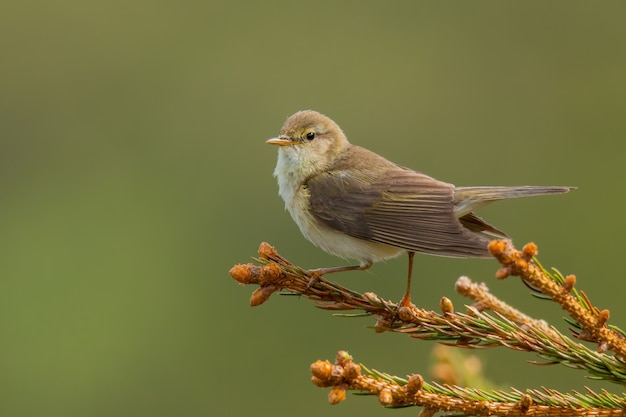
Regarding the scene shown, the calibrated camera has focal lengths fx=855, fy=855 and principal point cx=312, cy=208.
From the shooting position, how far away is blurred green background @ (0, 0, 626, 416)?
7.45 metres

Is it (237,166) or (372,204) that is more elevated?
(237,166)

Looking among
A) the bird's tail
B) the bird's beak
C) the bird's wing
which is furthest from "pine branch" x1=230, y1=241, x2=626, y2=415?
the bird's beak

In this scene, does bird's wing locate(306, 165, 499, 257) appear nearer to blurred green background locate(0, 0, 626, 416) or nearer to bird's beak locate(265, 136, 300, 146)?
bird's beak locate(265, 136, 300, 146)

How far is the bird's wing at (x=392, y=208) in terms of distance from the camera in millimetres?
3693

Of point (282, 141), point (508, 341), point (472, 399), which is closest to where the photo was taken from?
point (472, 399)

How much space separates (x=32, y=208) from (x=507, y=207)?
5.66m

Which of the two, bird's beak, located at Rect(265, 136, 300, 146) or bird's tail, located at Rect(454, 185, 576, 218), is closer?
bird's tail, located at Rect(454, 185, 576, 218)

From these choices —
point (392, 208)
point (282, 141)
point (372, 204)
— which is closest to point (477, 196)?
point (392, 208)

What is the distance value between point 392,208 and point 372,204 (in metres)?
0.12

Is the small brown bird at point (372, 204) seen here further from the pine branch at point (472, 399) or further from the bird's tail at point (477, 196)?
the pine branch at point (472, 399)

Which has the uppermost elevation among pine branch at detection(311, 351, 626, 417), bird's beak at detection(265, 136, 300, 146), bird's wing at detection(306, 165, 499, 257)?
bird's beak at detection(265, 136, 300, 146)

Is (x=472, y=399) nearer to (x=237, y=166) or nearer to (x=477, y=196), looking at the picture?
(x=477, y=196)

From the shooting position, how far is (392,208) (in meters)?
4.06

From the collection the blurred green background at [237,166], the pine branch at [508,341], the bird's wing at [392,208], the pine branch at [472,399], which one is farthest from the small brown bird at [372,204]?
the blurred green background at [237,166]
